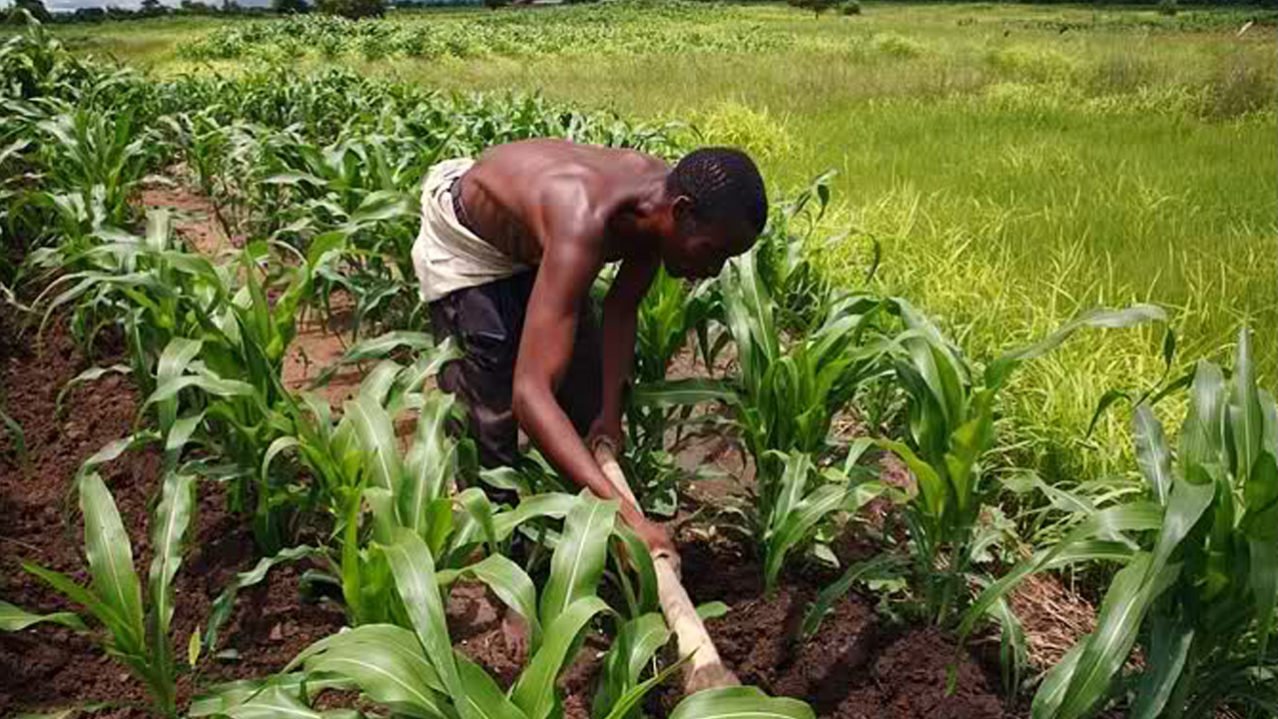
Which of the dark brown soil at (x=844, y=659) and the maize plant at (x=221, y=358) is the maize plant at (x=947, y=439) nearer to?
the dark brown soil at (x=844, y=659)

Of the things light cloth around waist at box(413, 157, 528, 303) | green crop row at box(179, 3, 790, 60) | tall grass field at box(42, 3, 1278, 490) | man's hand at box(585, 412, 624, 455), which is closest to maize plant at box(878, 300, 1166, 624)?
man's hand at box(585, 412, 624, 455)

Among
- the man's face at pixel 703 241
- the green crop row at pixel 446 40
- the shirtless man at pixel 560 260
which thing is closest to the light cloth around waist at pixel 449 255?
the shirtless man at pixel 560 260

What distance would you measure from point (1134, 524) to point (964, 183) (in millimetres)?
5314

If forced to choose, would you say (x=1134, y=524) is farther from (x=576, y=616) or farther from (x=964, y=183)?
(x=964, y=183)

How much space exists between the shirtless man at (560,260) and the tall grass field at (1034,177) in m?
1.14

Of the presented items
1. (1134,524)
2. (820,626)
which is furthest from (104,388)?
(1134,524)

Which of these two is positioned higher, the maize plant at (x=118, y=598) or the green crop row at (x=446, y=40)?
the green crop row at (x=446, y=40)

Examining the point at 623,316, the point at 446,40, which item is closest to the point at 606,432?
the point at 623,316

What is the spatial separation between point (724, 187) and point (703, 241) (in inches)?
4.8

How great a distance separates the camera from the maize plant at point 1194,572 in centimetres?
139

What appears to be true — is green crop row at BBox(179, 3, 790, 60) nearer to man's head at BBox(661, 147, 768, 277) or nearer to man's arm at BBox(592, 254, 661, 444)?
man's arm at BBox(592, 254, 661, 444)

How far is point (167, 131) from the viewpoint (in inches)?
268

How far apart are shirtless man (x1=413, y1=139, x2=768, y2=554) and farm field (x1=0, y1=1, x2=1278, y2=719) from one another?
146mm

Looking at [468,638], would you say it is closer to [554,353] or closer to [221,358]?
[554,353]
